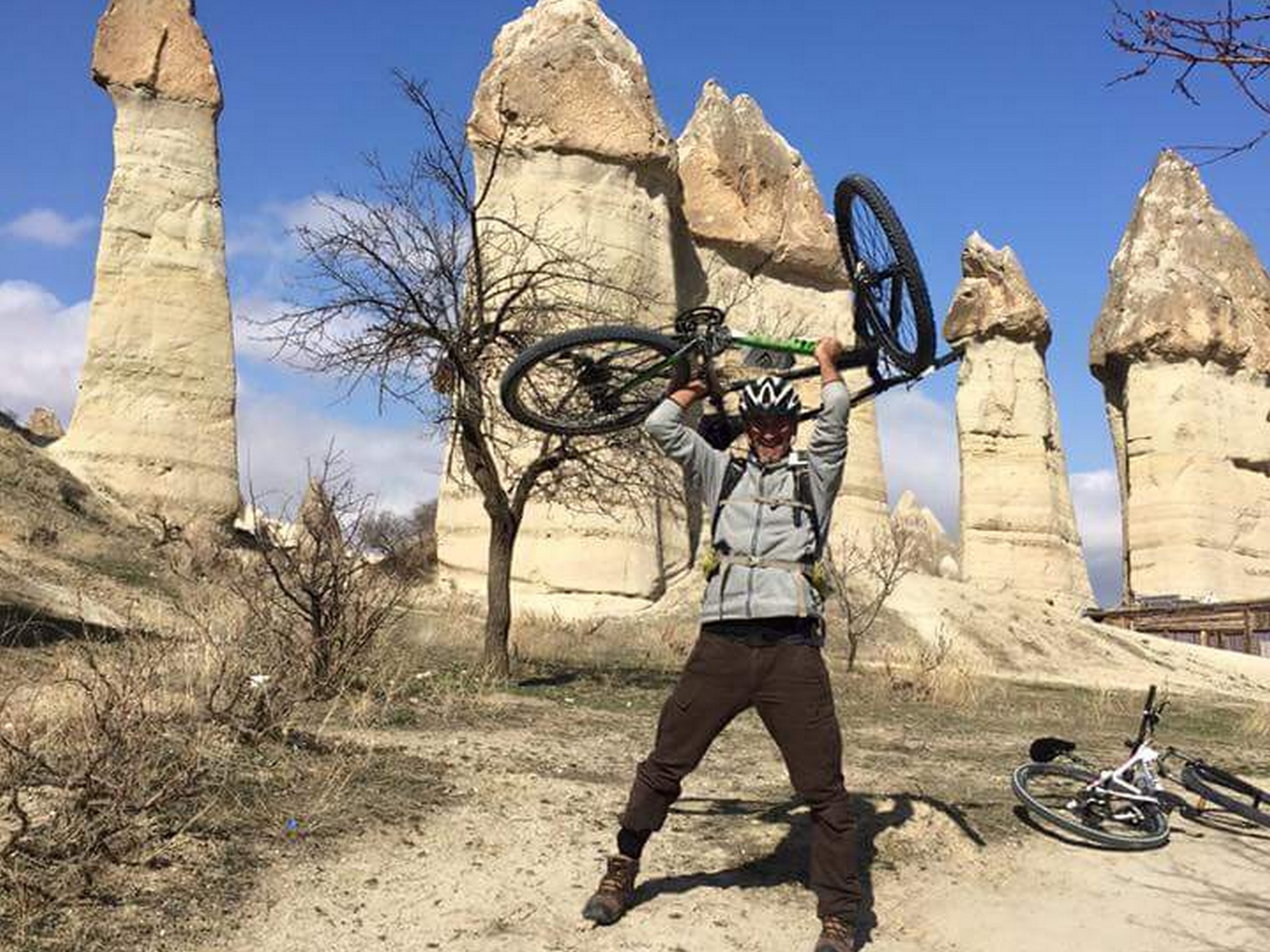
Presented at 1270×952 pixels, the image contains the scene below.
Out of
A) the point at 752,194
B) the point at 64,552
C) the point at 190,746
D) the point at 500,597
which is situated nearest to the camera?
the point at 190,746

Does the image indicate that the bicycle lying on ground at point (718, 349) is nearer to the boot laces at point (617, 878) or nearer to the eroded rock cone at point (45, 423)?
the boot laces at point (617, 878)

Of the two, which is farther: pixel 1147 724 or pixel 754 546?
pixel 1147 724

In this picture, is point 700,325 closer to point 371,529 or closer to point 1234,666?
point 371,529

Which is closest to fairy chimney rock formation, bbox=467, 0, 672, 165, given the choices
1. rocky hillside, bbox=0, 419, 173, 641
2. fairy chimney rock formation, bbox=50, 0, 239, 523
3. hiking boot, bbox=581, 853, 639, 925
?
fairy chimney rock formation, bbox=50, 0, 239, 523

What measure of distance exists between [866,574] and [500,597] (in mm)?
18336

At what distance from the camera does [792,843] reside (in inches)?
193

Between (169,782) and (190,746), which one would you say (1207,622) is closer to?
(190,746)

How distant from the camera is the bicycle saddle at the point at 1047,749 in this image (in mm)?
5852

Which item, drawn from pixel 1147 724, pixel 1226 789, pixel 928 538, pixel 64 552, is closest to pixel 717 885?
pixel 1147 724

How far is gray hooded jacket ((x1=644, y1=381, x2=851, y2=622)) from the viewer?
13.0ft

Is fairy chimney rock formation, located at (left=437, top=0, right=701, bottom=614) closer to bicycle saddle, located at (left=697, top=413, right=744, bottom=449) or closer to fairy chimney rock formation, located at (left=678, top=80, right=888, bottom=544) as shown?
fairy chimney rock formation, located at (left=678, top=80, right=888, bottom=544)

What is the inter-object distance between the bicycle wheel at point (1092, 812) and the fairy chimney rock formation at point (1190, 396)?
101 ft

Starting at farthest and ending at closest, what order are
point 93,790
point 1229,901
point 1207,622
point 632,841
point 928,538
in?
1. point 928,538
2. point 1207,622
3. point 1229,901
4. point 632,841
5. point 93,790

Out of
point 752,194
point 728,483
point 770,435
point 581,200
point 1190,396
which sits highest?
point 752,194
